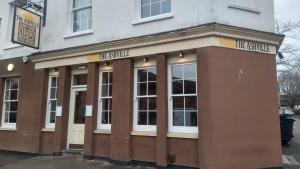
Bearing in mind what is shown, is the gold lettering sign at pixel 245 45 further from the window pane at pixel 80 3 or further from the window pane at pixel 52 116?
Answer: the window pane at pixel 52 116

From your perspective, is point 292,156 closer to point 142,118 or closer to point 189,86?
point 189,86

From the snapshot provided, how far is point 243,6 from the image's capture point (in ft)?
34.4

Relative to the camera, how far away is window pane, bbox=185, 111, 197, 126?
393 inches

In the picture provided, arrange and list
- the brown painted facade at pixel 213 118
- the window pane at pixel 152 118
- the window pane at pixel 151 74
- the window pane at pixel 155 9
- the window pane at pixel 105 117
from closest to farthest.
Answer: the brown painted facade at pixel 213 118, the window pane at pixel 152 118, the window pane at pixel 151 74, the window pane at pixel 155 9, the window pane at pixel 105 117

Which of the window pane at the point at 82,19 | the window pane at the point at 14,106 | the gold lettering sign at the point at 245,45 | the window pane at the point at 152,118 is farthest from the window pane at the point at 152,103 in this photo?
the window pane at the point at 14,106

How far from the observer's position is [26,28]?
13000 mm

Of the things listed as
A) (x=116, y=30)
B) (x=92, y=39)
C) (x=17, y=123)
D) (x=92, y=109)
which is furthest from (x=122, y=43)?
(x=17, y=123)

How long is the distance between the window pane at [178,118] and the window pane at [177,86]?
644mm

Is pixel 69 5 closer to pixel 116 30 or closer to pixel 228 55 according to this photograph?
pixel 116 30

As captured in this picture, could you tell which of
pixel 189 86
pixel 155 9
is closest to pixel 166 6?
pixel 155 9

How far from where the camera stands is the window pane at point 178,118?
10223 millimetres

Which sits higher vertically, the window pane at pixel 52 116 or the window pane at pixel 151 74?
the window pane at pixel 151 74

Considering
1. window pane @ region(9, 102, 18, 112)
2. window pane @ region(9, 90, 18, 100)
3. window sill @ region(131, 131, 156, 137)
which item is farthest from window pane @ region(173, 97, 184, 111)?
window pane @ region(9, 90, 18, 100)

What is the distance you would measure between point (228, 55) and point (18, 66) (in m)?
9.26
